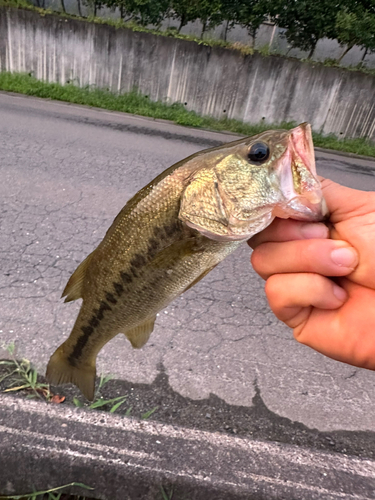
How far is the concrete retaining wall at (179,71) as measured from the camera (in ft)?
36.2

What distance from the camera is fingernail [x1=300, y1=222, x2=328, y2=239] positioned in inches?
47.6

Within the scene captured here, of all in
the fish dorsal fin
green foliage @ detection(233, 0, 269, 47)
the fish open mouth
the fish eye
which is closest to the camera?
the fish open mouth

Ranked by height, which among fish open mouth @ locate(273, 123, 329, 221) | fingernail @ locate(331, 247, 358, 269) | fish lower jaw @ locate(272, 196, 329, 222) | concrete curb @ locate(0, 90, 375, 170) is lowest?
concrete curb @ locate(0, 90, 375, 170)

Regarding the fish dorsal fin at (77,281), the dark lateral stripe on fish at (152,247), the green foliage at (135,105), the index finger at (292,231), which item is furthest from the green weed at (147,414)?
the green foliage at (135,105)

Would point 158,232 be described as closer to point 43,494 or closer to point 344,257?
point 344,257

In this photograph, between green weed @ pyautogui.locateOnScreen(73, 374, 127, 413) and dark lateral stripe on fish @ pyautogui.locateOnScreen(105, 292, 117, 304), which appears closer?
dark lateral stripe on fish @ pyautogui.locateOnScreen(105, 292, 117, 304)

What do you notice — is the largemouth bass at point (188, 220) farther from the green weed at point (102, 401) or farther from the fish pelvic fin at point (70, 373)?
the green weed at point (102, 401)

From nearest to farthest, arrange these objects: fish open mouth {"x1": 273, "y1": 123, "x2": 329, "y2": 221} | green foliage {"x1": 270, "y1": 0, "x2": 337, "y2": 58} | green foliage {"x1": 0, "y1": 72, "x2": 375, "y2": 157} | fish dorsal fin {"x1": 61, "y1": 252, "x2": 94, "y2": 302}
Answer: fish open mouth {"x1": 273, "y1": 123, "x2": 329, "y2": 221} → fish dorsal fin {"x1": 61, "y1": 252, "x2": 94, "y2": 302} → green foliage {"x1": 0, "y1": 72, "x2": 375, "y2": 157} → green foliage {"x1": 270, "y1": 0, "x2": 337, "y2": 58}

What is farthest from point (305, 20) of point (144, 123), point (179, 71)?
point (144, 123)

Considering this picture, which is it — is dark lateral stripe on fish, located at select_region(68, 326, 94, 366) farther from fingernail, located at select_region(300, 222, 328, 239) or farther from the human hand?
fingernail, located at select_region(300, 222, 328, 239)

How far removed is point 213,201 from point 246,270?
2702mm

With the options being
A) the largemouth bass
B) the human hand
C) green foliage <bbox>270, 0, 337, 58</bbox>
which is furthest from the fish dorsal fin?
green foliage <bbox>270, 0, 337, 58</bbox>

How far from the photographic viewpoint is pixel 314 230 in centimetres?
121

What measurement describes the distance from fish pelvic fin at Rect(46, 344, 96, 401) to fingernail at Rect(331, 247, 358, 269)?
49.1 inches
